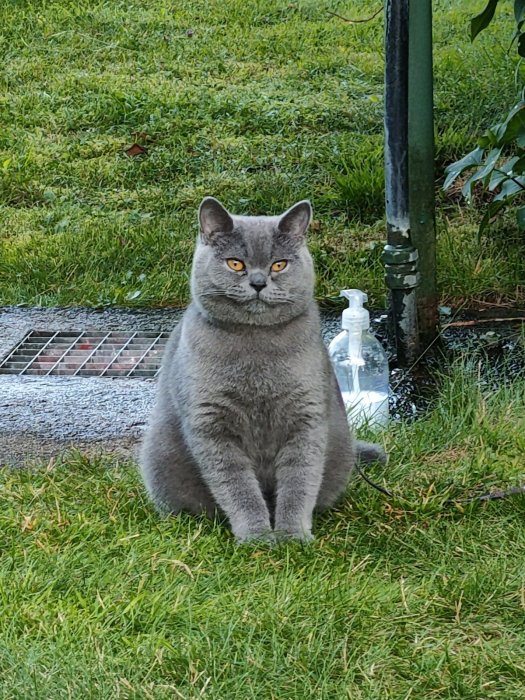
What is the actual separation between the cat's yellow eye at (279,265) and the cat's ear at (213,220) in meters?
0.16

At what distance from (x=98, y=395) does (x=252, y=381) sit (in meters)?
1.30

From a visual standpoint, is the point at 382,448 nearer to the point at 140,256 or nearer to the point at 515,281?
the point at 515,281

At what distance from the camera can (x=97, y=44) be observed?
7.68 m

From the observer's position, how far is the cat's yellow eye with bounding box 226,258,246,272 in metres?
3.03

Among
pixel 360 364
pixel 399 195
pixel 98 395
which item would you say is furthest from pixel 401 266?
pixel 98 395

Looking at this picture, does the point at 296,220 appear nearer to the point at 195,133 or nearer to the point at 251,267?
the point at 251,267

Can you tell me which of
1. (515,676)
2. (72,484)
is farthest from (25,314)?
(515,676)

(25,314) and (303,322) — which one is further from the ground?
(303,322)

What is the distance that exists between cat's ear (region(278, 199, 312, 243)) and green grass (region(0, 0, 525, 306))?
1.93 m

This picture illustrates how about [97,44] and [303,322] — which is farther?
[97,44]

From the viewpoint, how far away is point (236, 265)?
119 inches


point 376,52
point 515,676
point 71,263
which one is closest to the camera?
point 515,676

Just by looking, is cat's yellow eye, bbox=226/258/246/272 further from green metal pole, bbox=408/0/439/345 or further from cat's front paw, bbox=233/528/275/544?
green metal pole, bbox=408/0/439/345

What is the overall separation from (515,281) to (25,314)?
2300 millimetres
